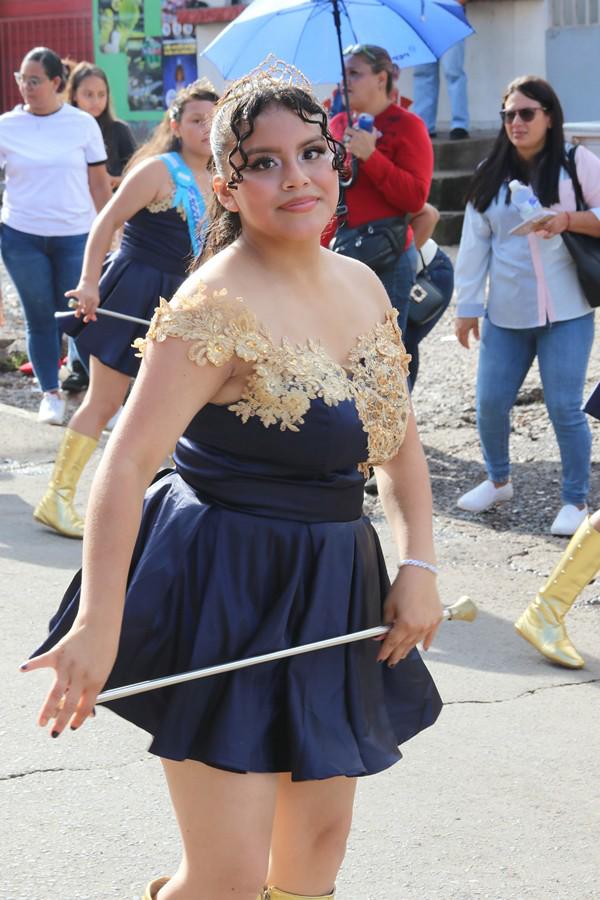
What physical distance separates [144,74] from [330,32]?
380 inches

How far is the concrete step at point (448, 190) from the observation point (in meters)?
12.1

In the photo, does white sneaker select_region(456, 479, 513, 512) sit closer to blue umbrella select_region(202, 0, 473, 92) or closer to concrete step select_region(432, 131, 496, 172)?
blue umbrella select_region(202, 0, 473, 92)

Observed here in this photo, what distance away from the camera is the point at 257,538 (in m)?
2.47

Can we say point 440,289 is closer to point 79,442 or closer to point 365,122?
point 365,122

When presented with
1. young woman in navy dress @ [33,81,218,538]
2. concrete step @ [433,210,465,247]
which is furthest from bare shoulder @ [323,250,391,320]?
concrete step @ [433,210,465,247]

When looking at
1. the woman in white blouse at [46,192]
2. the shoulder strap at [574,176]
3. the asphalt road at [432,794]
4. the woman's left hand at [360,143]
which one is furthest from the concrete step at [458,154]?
the asphalt road at [432,794]

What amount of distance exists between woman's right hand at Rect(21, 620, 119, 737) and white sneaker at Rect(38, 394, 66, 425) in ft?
19.6

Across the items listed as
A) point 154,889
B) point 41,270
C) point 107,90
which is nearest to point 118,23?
point 107,90

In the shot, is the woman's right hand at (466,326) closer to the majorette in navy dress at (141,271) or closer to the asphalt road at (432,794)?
the majorette in navy dress at (141,271)

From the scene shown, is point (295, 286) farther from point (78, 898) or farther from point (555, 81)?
point (555, 81)

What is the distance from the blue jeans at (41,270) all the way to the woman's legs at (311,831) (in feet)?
19.0

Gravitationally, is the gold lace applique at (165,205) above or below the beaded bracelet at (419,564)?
above

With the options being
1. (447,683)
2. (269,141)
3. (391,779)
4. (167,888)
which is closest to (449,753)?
(391,779)

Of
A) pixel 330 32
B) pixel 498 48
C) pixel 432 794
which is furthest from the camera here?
pixel 498 48
